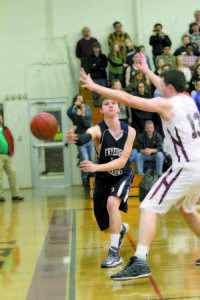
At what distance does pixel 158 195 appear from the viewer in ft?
12.5

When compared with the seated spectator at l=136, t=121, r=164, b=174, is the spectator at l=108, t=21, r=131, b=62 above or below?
above

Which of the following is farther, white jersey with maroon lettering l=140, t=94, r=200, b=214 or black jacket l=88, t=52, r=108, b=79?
black jacket l=88, t=52, r=108, b=79

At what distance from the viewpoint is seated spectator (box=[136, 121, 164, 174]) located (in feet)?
33.0

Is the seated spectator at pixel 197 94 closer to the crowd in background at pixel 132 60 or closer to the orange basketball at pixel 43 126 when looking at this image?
the crowd in background at pixel 132 60

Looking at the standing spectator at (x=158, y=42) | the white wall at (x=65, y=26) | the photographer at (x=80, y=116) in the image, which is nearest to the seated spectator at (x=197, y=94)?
the photographer at (x=80, y=116)

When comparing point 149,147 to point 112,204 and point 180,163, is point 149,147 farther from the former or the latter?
point 180,163

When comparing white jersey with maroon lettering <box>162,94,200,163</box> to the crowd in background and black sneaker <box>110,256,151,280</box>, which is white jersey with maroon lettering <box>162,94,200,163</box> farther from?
the crowd in background

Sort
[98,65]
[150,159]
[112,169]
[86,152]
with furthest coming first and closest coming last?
[98,65] < [86,152] < [150,159] < [112,169]

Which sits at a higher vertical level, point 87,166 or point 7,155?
point 87,166

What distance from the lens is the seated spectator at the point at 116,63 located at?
12.4 meters

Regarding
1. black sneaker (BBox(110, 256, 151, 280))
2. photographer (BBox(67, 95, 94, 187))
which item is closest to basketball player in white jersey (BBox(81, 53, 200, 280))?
black sneaker (BBox(110, 256, 151, 280))

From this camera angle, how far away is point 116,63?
1236 cm

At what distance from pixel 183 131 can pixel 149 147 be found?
21.1 feet

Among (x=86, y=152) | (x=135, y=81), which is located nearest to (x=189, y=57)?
(x=135, y=81)
